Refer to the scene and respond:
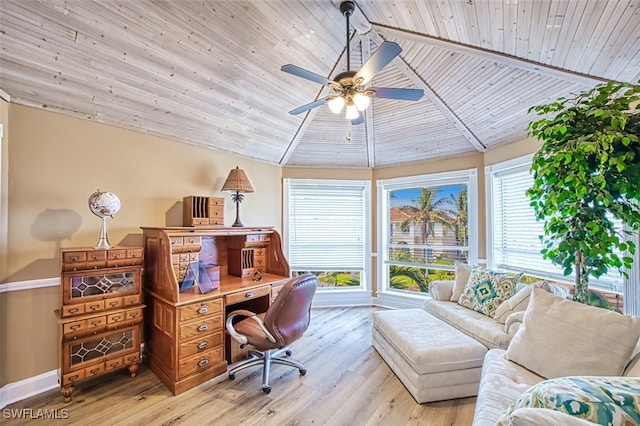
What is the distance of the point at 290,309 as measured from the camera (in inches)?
96.7

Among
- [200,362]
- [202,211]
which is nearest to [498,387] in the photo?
[200,362]

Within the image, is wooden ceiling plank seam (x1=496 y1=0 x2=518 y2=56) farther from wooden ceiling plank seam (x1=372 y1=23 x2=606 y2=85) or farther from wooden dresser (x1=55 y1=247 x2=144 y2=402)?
wooden dresser (x1=55 y1=247 x2=144 y2=402)

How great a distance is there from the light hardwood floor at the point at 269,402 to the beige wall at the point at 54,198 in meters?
0.53

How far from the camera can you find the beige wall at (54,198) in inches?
92.9

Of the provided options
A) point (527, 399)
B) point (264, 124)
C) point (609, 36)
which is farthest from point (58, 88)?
point (609, 36)

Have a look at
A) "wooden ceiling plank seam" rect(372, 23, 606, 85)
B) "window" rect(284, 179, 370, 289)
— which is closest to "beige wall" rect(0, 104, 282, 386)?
"window" rect(284, 179, 370, 289)

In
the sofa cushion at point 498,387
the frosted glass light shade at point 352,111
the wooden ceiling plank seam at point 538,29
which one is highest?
the wooden ceiling plank seam at point 538,29

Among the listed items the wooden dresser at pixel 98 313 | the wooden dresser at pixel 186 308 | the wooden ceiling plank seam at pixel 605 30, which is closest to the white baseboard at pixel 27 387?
the wooden dresser at pixel 98 313

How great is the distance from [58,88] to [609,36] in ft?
14.1

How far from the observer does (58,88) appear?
2.40m

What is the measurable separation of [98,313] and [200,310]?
829mm

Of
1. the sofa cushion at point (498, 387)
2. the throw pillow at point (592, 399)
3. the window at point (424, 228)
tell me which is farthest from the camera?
the window at point (424, 228)

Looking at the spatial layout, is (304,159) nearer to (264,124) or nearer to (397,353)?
(264,124)

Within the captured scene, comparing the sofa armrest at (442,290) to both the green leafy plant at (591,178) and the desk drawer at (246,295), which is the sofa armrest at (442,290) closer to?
the green leafy plant at (591,178)
